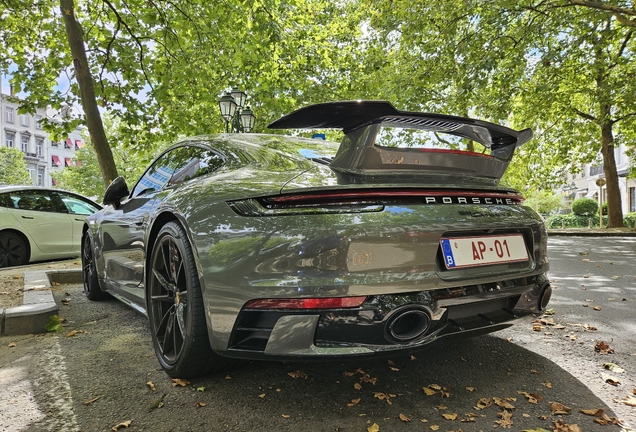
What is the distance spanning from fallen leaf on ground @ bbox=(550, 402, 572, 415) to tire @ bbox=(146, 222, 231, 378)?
1.56 m

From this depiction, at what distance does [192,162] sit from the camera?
2.94m

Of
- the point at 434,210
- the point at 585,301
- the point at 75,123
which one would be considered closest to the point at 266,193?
the point at 434,210

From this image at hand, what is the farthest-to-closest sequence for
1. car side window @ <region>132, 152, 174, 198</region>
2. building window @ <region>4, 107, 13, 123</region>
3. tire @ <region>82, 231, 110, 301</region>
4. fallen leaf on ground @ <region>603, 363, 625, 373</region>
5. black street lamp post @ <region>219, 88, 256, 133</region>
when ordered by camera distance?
building window @ <region>4, 107, 13, 123</region>
black street lamp post @ <region>219, 88, 256, 133</region>
tire @ <region>82, 231, 110, 301</region>
car side window @ <region>132, 152, 174, 198</region>
fallen leaf on ground @ <region>603, 363, 625, 373</region>

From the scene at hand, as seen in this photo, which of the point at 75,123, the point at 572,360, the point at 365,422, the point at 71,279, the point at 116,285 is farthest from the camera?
the point at 75,123

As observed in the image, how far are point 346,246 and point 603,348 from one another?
2070mm

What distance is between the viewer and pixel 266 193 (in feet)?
6.54

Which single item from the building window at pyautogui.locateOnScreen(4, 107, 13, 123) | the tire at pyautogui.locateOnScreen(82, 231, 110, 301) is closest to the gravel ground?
the tire at pyautogui.locateOnScreen(82, 231, 110, 301)

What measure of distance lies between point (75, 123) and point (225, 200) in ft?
32.1

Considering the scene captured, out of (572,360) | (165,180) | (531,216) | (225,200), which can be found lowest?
(572,360)

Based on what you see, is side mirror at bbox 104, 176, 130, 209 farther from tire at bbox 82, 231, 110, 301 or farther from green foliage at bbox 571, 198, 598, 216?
green foliage at bbox 571, 198, 598, 216

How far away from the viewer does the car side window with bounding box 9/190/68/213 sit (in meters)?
7.58

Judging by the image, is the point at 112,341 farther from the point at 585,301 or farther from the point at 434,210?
the point at 585,301

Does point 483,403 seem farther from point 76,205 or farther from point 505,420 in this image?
point 76,205

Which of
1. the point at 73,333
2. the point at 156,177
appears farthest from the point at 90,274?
the point at 156,177
